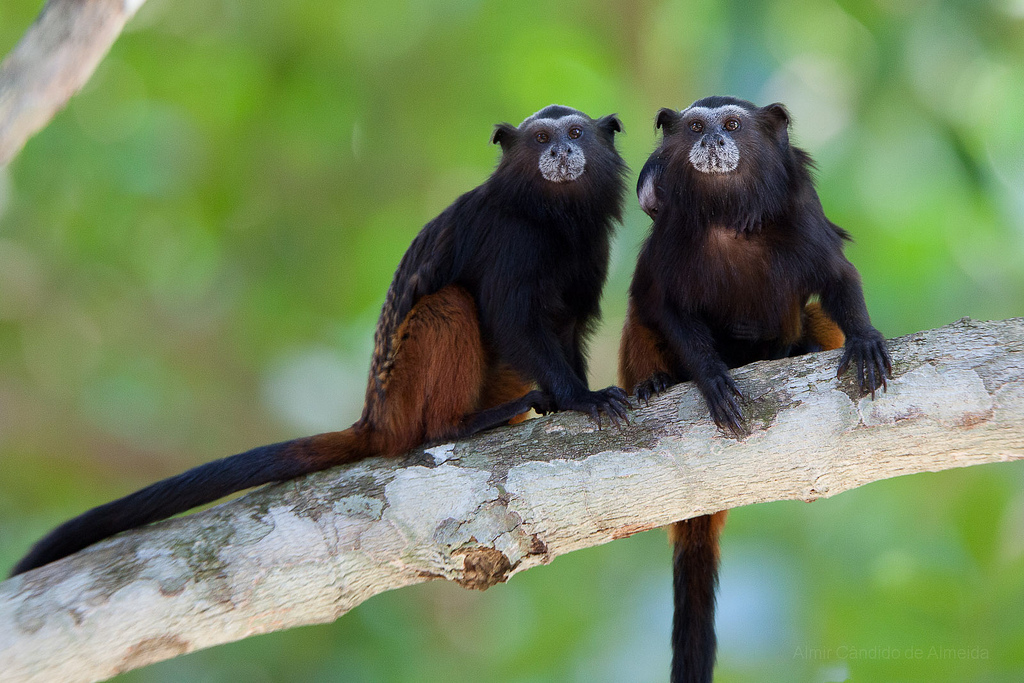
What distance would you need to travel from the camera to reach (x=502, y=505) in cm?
269

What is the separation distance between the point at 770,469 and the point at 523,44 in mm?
5552

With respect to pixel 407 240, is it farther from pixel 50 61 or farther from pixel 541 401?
pixel 541 401

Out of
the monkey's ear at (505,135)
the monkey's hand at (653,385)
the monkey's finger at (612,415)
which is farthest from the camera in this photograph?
the monkey's ear at (505,135)

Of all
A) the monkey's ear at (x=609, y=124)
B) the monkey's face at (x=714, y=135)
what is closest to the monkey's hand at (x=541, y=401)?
the monkey's face at (x=714, y=135)

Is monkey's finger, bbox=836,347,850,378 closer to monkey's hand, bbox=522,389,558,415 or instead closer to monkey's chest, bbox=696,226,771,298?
monkey's chest, bbox=696,226,771,298

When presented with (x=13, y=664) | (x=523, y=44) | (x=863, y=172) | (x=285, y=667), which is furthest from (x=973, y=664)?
(x=523, y=44)

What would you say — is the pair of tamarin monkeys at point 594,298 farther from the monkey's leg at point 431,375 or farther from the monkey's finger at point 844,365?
the monkey's finger at point 844,365

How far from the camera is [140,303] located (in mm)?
6488

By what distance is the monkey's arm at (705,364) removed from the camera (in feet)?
8.81

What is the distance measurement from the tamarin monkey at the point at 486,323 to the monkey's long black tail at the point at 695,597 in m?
0.73

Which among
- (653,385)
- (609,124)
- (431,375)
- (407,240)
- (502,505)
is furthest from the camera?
(407,240)

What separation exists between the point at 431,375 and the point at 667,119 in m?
1.25

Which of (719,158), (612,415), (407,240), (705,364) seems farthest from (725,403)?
(407,240)

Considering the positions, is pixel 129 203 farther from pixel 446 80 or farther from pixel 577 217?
pixel 577 217
